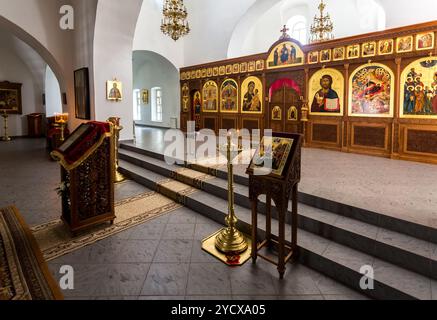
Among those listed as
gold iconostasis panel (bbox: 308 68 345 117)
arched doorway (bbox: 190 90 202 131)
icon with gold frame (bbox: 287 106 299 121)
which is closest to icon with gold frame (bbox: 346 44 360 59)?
gold iconostasis panel (bbox: 308 68 345 117)

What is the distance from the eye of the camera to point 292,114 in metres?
9.30

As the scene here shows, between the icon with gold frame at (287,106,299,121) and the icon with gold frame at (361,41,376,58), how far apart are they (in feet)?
7.93

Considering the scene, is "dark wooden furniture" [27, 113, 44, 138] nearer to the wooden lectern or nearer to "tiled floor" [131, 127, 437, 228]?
the wooden lectern

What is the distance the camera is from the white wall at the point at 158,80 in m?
14.6

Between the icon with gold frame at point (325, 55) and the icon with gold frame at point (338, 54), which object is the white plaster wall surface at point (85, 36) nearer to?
the icon with gold frame at point (325, 55)

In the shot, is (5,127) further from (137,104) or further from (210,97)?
(210,97)

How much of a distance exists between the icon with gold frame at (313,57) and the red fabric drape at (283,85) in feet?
2.59

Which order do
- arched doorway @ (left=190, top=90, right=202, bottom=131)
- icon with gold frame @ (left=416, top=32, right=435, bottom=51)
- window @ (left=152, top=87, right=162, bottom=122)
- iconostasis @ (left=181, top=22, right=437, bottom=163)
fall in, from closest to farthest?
icon with gold frame @ (left=416, top=32, right=435, bottom=51)
iconostasis @ (left=181, top=22, right=437, bottom=163)
arched doorway @ (left=190, top=90, right=202, bottom=131)
window @ (left=152, top=87, right=162, bottom=122)

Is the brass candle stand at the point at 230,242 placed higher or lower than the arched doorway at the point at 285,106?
lower

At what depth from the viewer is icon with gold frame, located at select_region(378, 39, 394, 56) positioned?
6973 millimetres

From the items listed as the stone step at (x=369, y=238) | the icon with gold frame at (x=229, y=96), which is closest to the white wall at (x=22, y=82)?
the icon with gold frame at (x=229, y=96)

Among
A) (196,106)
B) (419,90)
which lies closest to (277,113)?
(419,90)
